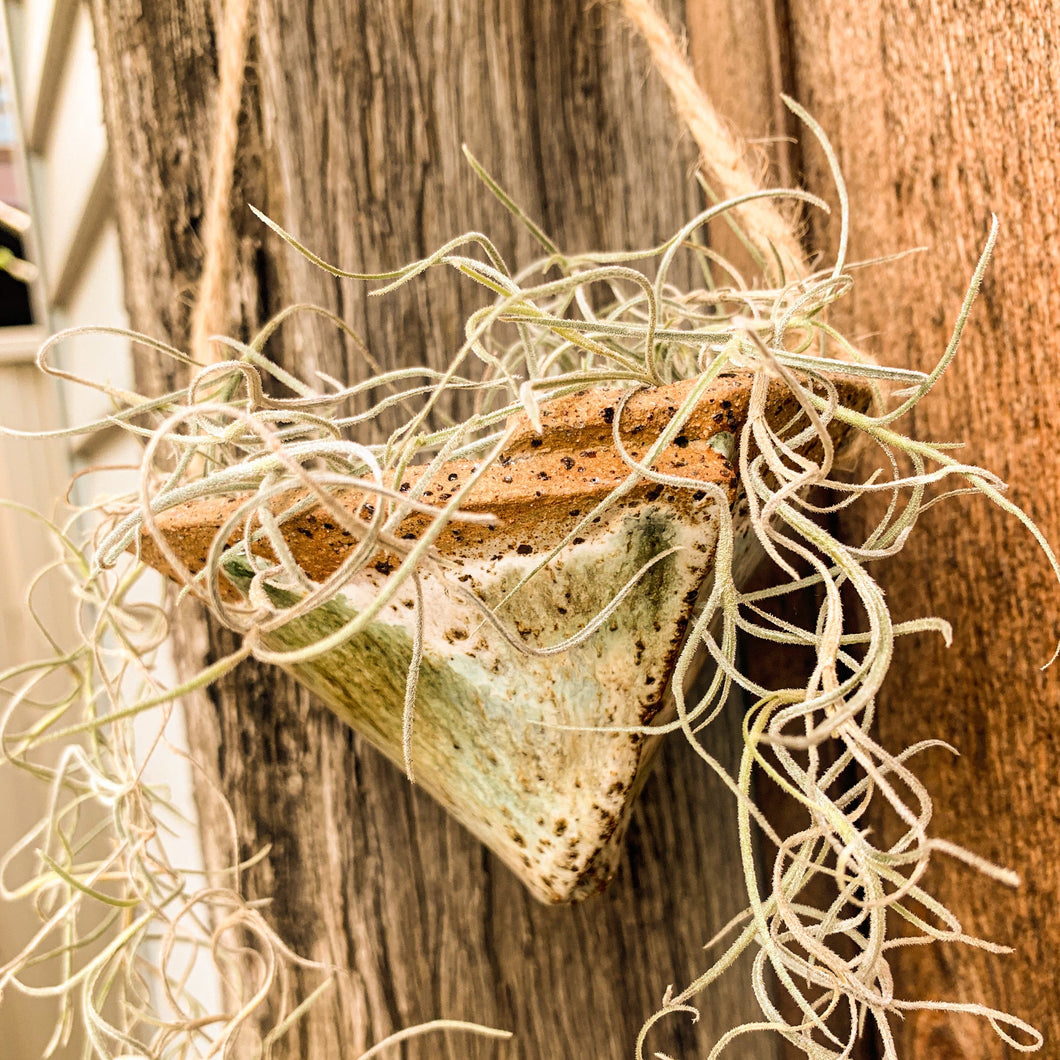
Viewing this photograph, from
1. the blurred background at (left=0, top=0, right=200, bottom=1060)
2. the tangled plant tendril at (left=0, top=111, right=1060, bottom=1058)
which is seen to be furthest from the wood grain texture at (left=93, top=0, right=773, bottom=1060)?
the blurred background at (left=0, top=0, right=200, bottom=1060)

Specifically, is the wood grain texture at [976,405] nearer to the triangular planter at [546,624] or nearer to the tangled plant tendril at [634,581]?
the tangled plant tendril at [634,581]

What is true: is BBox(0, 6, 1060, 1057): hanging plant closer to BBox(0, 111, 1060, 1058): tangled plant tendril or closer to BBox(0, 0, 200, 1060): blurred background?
BBox(0, 111, 1060, 1058): tangled plant tendril

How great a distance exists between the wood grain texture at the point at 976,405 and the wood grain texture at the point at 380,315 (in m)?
0.16

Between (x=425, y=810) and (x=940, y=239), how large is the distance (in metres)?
0.47

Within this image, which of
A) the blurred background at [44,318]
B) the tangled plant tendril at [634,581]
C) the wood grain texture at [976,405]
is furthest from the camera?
the blurred background at [44,318]

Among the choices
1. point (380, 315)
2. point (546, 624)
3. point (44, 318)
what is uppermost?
point (44, 318)

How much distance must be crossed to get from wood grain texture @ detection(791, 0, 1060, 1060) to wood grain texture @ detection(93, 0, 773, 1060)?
156 mm

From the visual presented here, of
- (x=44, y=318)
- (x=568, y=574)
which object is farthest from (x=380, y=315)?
(x=44, y=318)

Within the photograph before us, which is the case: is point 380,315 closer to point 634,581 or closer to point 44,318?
point 634,581

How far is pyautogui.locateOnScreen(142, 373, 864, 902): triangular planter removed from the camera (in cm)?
28

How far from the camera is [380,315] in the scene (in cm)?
51

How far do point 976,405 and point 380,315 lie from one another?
365 mm

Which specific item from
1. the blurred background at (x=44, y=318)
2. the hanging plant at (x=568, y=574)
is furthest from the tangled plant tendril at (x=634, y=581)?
the blurred background at (x=44, y=318)

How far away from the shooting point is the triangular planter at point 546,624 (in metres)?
0.28
